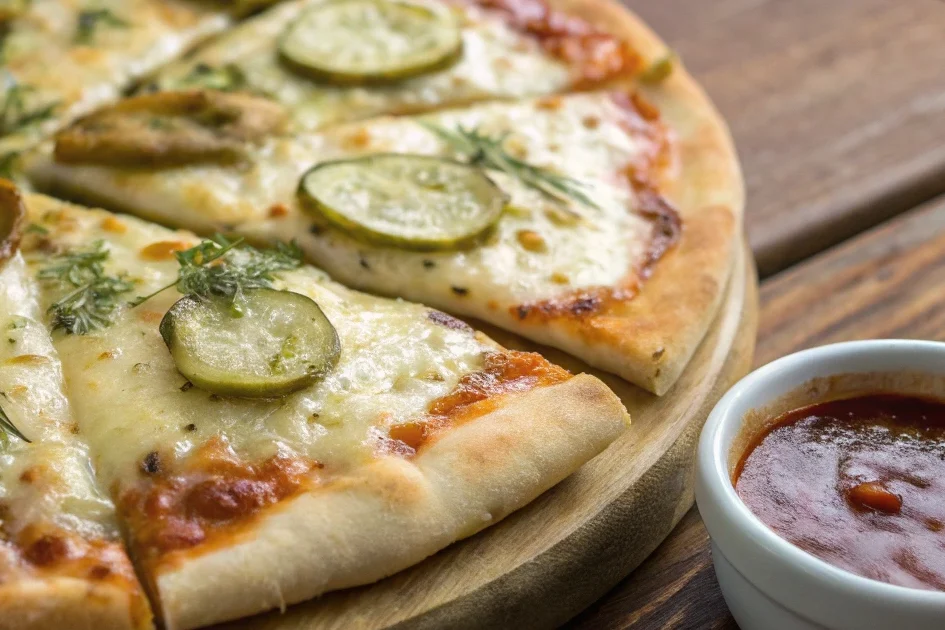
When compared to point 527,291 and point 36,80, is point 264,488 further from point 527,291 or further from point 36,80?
point 36,80

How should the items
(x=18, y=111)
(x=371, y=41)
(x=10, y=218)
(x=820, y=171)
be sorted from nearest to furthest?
1. (x=10, y=218)
2. (x=18, y=111)
3. (x=371, y=41)
4. (x=820, y=171)

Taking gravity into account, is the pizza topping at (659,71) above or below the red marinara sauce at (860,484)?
below

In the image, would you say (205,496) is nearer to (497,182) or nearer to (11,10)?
(497,182)

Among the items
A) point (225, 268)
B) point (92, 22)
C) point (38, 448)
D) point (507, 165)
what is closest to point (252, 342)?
point (225, 268)

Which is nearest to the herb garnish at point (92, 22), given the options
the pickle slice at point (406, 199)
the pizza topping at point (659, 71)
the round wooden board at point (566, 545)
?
the pickle slice at point (406, 199)

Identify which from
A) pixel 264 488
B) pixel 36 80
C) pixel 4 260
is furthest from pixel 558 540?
pixel 36 80

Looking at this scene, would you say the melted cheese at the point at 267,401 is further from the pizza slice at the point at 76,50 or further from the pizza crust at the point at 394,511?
the pizza slice at the point at 76,50
